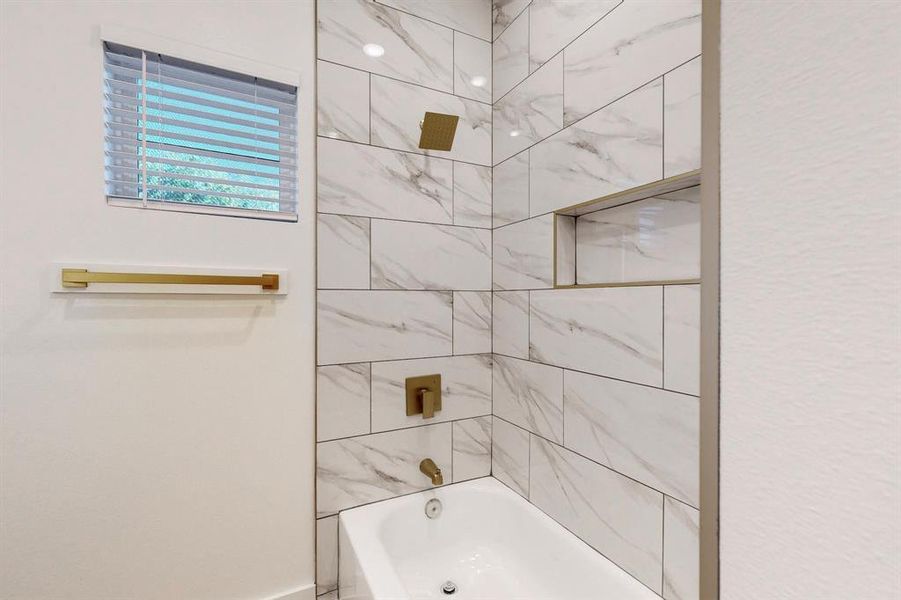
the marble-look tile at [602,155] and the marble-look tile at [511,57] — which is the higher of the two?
the marble-look tile at [511,57]

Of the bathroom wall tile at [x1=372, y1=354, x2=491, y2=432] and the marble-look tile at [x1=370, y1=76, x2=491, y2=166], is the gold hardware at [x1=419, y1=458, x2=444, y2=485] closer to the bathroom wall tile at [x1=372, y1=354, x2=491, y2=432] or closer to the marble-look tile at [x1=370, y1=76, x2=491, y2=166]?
the bathroom wall tile at [x1=372, y1=354, x2=491, y2=432]

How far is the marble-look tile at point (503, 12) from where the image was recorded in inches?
66.0

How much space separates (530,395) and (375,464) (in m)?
0.65

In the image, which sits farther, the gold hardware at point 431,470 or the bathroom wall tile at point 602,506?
the gold hardware at point 431,470

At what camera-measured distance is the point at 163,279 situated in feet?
4.04

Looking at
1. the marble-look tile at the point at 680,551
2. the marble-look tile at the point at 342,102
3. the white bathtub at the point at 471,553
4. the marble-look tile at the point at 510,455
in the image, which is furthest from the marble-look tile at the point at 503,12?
the white bathtub at the point at 471,553

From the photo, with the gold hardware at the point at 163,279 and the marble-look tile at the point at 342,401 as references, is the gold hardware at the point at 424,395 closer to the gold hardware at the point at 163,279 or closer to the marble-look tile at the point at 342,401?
the marble-look tile at the point at 342,401

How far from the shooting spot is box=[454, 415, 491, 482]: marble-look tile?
5.82 ft

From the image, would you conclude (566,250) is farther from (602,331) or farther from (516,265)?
(602,331)

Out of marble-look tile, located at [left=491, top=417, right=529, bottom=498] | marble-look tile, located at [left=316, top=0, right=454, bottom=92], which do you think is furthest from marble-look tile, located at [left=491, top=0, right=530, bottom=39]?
marble-look tile, located at [left=491, top=417, right=529, bottom=498]

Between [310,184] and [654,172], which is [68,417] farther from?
[654,172]

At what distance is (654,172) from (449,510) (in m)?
1.45

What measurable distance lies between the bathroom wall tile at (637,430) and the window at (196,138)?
1172 mm

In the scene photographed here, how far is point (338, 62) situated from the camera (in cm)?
154
